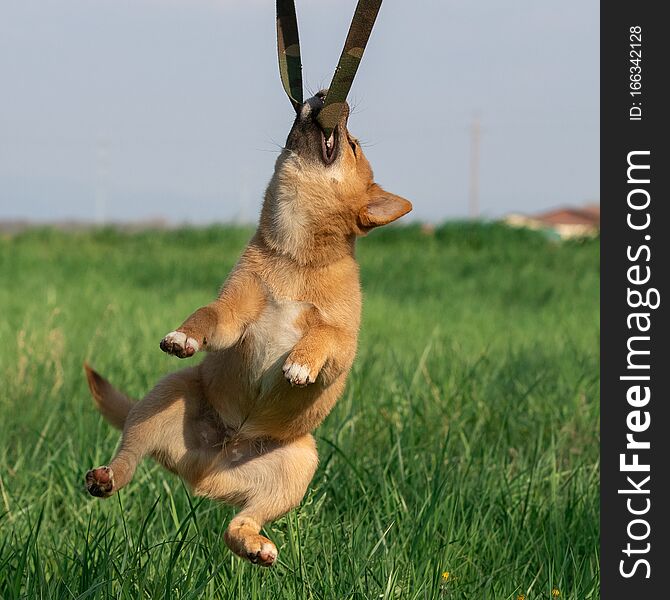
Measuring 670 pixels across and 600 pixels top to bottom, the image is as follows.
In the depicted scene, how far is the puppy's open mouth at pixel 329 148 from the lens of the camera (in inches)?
106

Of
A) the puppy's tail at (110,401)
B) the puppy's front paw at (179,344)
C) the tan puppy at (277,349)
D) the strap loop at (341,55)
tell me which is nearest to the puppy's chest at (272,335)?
the tan puppy at (277,349)

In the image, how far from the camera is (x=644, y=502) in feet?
11.8

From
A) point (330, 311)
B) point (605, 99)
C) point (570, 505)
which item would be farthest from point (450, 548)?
point (605, 99)

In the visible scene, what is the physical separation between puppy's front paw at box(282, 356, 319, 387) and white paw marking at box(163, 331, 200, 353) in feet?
0.73

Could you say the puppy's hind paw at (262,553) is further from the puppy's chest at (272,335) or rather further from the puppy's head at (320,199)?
the puppy's head at (320,199)

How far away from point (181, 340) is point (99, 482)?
18.3 inches

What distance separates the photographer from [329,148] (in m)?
2.71

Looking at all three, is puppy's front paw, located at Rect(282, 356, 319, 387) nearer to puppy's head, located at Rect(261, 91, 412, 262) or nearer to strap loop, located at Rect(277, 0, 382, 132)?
puppy's head, located at Rect(261, 91, 412, 262)

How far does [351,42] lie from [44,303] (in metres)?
7.38

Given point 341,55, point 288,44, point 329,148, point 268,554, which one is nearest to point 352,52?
point 341,55

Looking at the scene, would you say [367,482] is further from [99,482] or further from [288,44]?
[288,44]

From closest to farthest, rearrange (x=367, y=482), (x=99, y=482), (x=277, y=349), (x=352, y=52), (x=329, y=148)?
1. (x=352, y=52)
2. (x=99, y=482)
3. (x=277, y=349)
4. (x=329, y=148)
5. (x=367, y=482)

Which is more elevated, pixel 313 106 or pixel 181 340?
pixel 313 106

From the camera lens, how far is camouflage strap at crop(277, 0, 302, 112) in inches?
87.2
